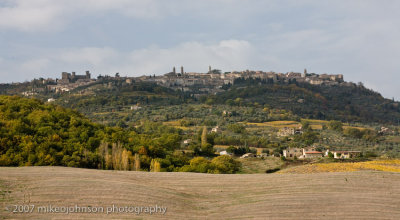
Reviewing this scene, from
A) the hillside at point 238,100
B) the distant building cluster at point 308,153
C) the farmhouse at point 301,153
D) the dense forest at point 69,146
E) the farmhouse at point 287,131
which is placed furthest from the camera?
the hillside at point 238,100

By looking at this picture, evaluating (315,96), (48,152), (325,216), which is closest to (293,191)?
(325,216)

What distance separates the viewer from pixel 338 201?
23.8 m

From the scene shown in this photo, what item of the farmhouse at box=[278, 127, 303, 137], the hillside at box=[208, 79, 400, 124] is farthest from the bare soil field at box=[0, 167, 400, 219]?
the hillside at box=[208, 79, 400, 124]

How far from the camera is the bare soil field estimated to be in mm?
22000

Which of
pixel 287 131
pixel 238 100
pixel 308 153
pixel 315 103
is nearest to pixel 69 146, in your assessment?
pixel 308 153

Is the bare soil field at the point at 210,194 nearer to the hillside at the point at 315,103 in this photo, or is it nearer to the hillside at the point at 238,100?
the hillside at the point at 238,100

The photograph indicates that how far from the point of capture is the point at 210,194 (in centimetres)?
2591

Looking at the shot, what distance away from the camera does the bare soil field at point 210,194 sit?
72.2ft

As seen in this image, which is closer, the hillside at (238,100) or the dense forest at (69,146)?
the dense forest at (69,146)

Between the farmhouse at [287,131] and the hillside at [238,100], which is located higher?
the hillside at [238,100]

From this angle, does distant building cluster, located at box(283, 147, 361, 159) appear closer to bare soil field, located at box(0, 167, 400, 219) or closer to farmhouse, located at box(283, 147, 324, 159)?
farmhouse, located at box(283, 147, 324, 159)

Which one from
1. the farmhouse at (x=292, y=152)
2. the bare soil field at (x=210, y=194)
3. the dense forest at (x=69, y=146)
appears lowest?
the farmhouse at (x=292, y=152)

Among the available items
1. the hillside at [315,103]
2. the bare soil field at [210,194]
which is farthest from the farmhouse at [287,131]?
the bare soil field at [210,194]

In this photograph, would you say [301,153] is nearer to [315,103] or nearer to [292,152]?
[292,152]
